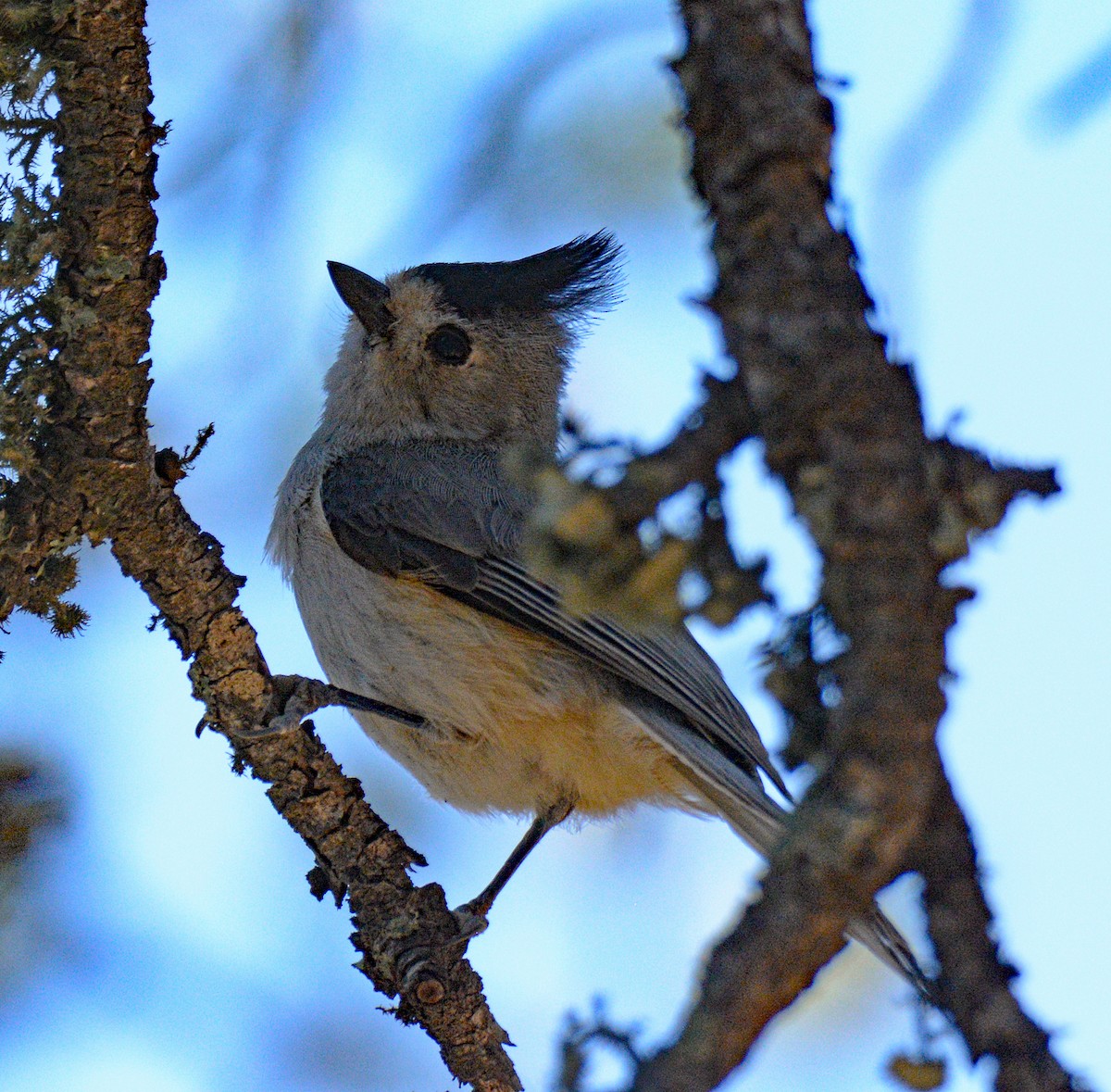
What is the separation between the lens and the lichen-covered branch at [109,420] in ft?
6.33

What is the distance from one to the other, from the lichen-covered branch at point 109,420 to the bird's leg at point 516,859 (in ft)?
1.30

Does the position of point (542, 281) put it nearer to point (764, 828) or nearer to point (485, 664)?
point (485, 664)

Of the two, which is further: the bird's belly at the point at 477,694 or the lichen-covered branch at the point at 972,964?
the bird's belly at the point at 477,694

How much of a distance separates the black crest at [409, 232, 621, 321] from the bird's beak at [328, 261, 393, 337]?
0.60ft

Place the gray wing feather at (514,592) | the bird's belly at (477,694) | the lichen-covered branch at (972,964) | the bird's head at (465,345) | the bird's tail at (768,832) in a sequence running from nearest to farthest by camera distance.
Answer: the lichen-covered branch at (972,964), the bird's tail at (768,832), the gray wing feather at (514,592), the bird's belly at (477,694), the bird's head at (465,345)

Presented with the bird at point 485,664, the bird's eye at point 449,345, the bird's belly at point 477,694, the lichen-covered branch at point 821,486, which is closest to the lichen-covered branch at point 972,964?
the lichen-covered branch at point 821,486

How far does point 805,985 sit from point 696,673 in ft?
6.46

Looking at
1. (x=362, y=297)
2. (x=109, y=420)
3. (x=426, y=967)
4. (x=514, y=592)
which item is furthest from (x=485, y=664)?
(x=362, y=297)

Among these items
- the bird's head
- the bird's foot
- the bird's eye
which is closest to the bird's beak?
the bird's head

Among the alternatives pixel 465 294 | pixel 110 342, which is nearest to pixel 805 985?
pixel 110 342

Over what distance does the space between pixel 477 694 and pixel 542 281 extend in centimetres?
143

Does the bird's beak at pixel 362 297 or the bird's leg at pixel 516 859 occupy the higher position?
the bird's beak at pixel 362 297

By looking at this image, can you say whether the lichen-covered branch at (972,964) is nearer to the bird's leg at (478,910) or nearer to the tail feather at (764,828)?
the tail feather at (764,828)

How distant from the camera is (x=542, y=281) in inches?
152
